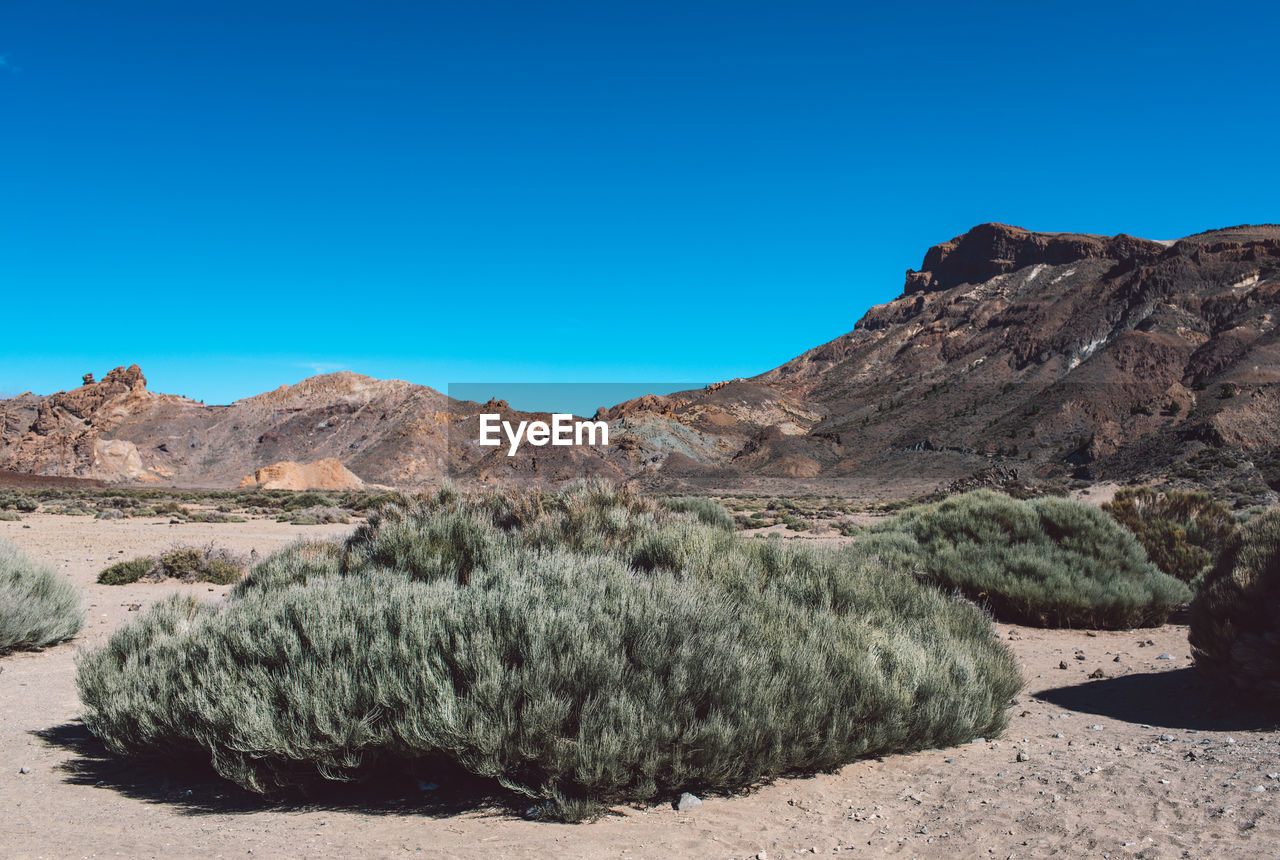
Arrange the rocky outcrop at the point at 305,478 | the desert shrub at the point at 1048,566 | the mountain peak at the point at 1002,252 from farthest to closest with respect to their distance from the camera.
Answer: the mountain peak at the point at 1002,252
the rocky outcrop at the point at 305,478
the desert shrub at the point at 1048,566

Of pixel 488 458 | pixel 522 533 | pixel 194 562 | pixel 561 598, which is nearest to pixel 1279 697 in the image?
pixel 561 598

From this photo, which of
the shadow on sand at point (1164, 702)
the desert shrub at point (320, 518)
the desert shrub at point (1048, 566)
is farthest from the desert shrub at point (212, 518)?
the shadow on sand at point (1164, 702)

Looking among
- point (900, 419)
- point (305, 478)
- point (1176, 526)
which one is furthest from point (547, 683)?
point (900, 419)

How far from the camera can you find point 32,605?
25.6 feet

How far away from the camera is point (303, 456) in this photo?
63969 mm

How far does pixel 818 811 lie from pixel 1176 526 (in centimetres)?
1037

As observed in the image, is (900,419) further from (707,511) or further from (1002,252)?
(707,511)

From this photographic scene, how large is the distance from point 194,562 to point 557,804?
37.1 feet

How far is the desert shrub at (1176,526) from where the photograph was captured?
36.7ft

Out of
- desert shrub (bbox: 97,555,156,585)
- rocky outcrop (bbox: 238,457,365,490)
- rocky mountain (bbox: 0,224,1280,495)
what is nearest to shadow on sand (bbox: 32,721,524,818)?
desert shrub (bbox: 97,555,156,585)

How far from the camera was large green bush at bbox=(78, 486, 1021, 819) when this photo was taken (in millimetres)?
3949

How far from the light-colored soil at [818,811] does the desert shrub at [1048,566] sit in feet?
12.9

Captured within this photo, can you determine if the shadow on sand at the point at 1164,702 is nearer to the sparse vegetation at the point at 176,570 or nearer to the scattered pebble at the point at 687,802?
the scattered pebble at the point at 687,802

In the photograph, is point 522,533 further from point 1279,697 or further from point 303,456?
point 303,456
